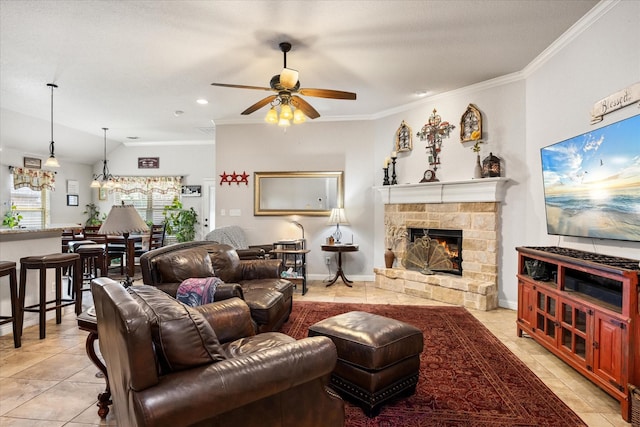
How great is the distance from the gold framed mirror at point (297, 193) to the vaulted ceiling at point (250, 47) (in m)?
1.22

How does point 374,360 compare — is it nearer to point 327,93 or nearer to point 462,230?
point 327,93

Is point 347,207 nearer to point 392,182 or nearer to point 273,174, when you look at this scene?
point 392,182

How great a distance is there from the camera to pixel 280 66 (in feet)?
12.9

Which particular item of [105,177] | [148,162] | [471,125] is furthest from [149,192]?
[471,125]

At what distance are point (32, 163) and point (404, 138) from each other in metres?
7.43

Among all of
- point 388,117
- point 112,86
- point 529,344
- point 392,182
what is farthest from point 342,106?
point 529,344

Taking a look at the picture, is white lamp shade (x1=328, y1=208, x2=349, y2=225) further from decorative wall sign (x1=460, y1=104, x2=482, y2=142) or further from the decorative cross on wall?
decorative wall sign (x1=460, y1=104, x2=482, y2=142)

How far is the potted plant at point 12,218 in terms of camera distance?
6348 mm

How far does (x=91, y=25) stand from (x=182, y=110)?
104 inches

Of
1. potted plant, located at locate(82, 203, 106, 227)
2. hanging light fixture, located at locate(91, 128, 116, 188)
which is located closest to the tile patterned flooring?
hanging light fixture, located at locate(91, 128, 116, 188)

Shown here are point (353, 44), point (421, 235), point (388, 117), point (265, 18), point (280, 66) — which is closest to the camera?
point (265, 18)

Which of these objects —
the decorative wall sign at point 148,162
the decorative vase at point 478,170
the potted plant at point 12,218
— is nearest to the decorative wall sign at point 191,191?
the decorative wall sign at point 148,162

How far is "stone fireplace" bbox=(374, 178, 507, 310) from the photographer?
4.28 m

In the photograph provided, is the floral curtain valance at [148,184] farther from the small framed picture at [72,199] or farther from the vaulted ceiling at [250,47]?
the vaulted ceiling at [250,47]
